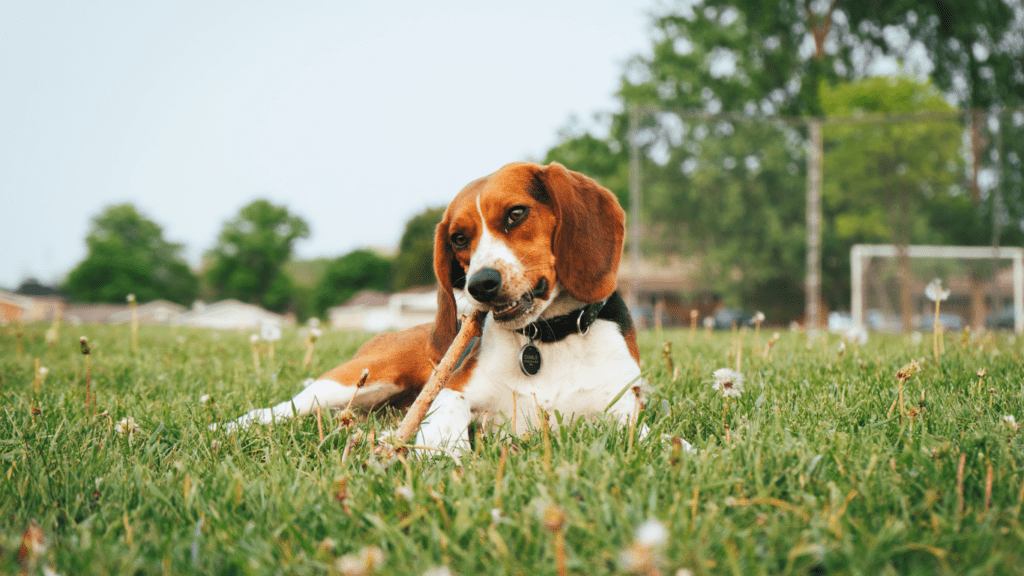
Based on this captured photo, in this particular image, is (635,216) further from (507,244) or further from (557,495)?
(557,495)

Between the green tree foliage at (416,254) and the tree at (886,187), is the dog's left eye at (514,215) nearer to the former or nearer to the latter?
the tree at (886,187)

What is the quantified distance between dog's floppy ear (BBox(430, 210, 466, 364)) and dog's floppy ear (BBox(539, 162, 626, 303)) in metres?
0.48

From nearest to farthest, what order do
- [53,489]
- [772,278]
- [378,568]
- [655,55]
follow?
[378,568]
[53,489]
[772,278]
[655,55]

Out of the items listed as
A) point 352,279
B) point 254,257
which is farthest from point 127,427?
point 352,279

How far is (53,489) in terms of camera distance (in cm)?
178

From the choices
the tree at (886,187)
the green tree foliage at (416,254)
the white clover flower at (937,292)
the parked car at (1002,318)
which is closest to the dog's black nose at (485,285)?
the white clover flower at (937,292)

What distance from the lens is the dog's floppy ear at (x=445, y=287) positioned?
8.75 ft

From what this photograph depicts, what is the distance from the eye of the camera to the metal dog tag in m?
2.53

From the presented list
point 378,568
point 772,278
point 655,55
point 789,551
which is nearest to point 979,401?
point 789,551

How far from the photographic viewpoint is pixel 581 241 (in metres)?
2.51

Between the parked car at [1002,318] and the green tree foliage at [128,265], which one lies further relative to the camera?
the green tree foliage at [128,265]

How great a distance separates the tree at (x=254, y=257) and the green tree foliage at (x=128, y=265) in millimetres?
2981

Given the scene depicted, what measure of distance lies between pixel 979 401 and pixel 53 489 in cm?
327

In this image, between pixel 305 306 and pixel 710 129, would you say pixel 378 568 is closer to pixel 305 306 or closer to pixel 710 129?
pixel 710 129
